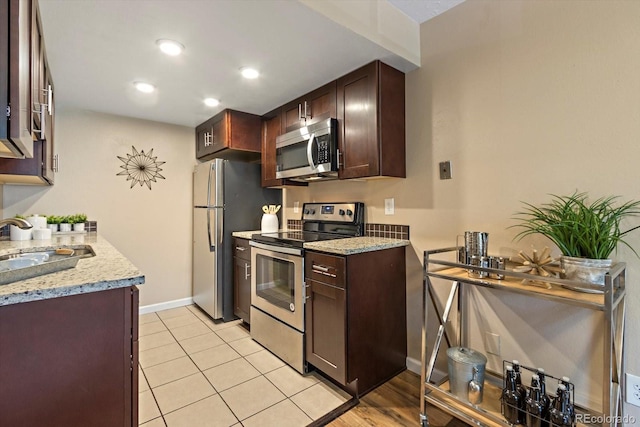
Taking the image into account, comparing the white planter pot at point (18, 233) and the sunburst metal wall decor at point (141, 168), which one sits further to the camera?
the sunburst metal wall decor at point (141, 168)

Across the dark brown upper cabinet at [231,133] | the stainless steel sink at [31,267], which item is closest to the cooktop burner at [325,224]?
the dark brown upper cabinet at [231,133]

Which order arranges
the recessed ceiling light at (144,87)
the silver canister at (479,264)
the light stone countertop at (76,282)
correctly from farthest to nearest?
the recessed ceiling light at (144,87), the silver canister at (479,264), the light stone countertop at (76,282)

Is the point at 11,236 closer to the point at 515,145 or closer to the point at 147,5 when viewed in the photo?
the point at 147,5

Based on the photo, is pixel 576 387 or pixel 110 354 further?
pixel 576 387

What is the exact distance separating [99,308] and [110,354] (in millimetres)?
164

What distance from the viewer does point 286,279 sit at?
2.27 meters

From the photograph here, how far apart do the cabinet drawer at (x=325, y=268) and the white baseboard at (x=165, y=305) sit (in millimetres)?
2240

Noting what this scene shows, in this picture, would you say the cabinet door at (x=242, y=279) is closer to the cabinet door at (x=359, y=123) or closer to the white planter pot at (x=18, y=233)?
the cabinet door at (x=359, y=123)

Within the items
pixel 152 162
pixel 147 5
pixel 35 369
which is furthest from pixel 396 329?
pixel 152 162

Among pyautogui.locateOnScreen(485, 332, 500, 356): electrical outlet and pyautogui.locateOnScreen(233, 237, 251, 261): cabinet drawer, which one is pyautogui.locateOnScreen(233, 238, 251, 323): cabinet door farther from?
pyautogui.locateOnScreen(485, 332, 500, 356): electrical outlet

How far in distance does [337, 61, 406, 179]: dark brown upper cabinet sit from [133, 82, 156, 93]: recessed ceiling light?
1523mm

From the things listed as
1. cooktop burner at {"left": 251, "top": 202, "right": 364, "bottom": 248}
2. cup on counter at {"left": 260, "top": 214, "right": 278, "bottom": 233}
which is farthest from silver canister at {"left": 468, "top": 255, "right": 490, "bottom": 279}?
cup on counter at {"left": 260, "top": 214, "right": 278, "bottom": 233}

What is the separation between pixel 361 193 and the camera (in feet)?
8.21

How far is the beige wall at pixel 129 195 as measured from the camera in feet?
9.41
